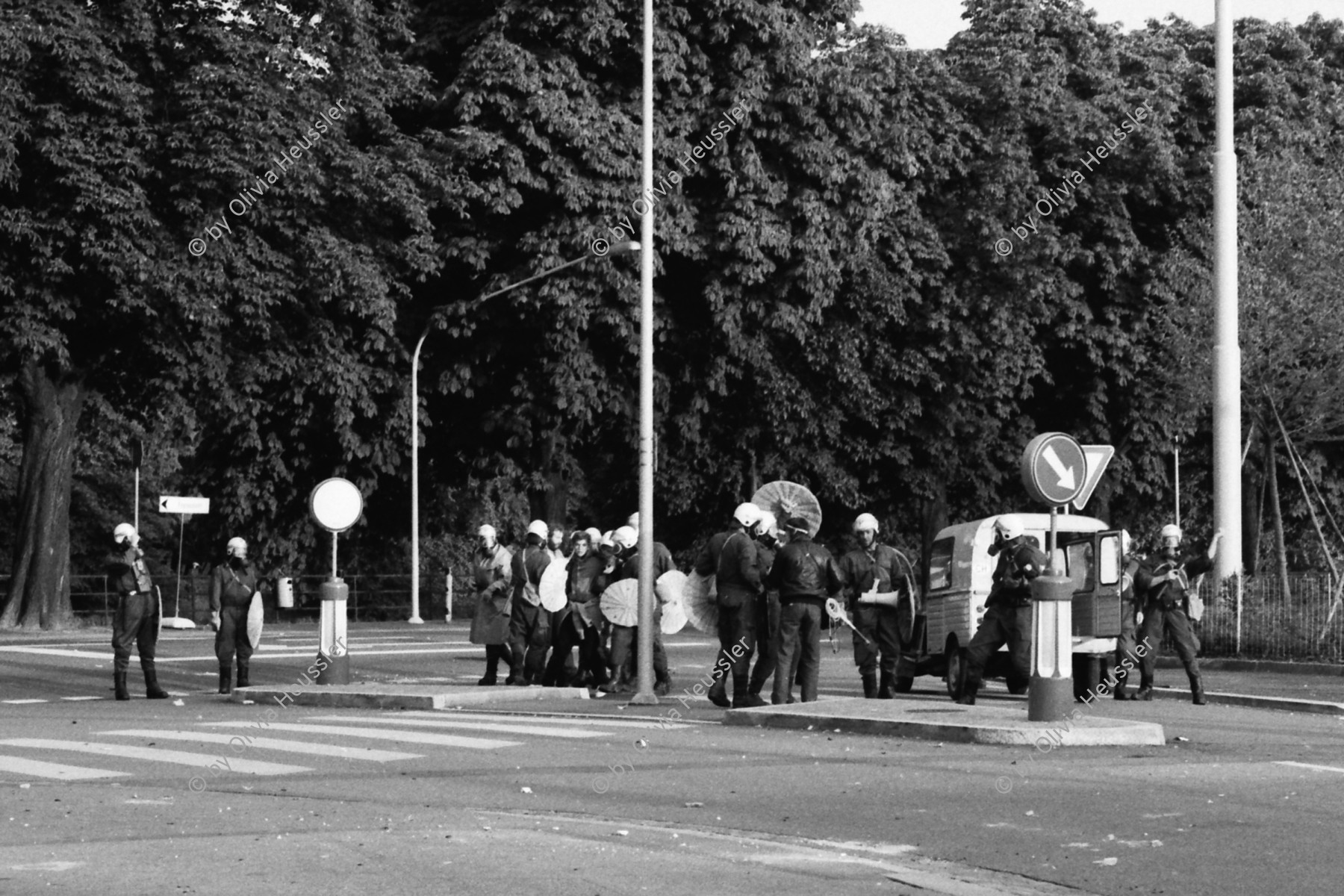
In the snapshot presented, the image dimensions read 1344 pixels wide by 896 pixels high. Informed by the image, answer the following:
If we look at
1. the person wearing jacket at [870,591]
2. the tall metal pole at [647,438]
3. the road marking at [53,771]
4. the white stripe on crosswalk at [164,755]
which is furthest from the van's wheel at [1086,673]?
the road marking at [53,771]

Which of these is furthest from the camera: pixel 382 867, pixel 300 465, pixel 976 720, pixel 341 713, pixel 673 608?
pixel 300 465

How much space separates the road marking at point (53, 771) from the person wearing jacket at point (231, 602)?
7732mm

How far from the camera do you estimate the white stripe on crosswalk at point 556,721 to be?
670 inches

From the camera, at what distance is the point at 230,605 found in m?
21.9

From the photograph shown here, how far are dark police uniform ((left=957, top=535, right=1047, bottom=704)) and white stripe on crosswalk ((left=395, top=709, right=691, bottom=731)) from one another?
266cm

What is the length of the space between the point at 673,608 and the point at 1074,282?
84.9ft

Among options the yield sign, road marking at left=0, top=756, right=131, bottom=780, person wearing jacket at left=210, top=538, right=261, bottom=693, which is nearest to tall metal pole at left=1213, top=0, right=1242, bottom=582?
the yield sign

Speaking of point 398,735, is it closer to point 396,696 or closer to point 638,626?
point 396,696

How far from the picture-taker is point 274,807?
37.3ft

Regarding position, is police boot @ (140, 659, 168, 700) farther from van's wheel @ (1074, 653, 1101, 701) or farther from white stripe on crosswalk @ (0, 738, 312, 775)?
van's wheel @ (1074, 653, 1101, 701)

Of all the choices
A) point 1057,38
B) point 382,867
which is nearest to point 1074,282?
point 1057,38

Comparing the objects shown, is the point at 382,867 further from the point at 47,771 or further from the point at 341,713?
the point at 341,713

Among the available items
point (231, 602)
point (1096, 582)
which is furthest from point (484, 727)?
point (1096, 582)

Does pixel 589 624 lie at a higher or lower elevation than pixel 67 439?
lower
